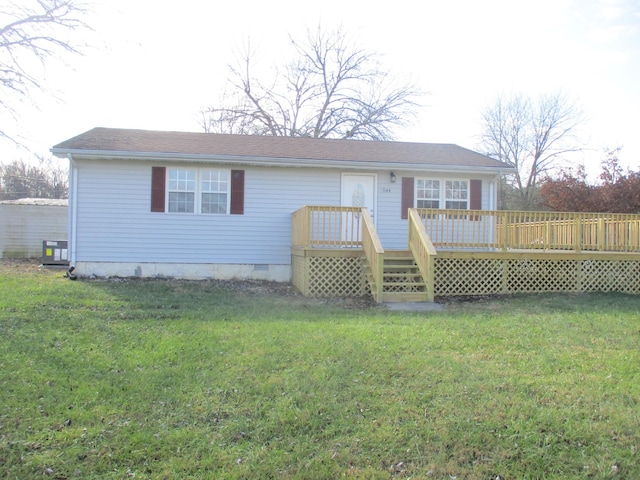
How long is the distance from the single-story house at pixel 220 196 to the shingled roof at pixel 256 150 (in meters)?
0.03

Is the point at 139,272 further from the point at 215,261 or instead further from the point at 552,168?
the point at 552,168

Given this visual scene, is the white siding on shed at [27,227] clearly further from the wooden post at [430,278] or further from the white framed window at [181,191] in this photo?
the wooden post at [430,278]

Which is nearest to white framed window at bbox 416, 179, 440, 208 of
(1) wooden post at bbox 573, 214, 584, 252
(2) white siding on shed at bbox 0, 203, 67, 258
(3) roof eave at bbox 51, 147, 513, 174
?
(3) roof eave at bbox 51, 147, 513, 174

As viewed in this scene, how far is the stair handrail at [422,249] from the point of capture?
30.0ft

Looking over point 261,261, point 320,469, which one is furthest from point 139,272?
point 320,469

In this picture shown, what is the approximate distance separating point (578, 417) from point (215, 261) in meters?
9.14

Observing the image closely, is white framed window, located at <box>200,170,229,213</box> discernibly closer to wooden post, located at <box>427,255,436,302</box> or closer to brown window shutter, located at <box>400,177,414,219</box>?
brown window shutter, located at <box>400,177,414,219</box>

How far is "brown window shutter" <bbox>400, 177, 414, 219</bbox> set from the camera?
474 inches

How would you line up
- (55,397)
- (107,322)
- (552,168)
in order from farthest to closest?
1. (552,168)
2. (107,322)
3. (55,397)

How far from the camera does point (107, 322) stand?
6.70 metres

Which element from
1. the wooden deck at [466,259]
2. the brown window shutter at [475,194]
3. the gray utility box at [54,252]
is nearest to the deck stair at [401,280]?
the wooden deck at [466,259]

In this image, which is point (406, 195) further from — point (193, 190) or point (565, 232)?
point (193, 190)

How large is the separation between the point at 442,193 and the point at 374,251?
12.5 feet

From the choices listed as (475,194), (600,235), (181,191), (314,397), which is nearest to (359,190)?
(475,194)
